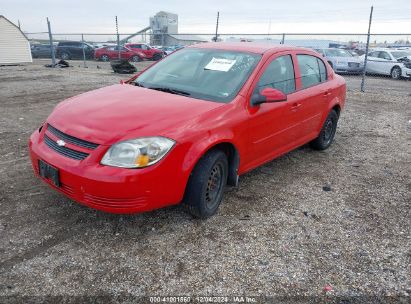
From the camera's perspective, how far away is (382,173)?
4.96 meters

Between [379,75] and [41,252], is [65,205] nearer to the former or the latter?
[41,252]

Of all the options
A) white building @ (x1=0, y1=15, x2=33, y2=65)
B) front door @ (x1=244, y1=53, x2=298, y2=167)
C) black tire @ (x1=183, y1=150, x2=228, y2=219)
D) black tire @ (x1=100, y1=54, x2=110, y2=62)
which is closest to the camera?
black tire @ (x1=183, y1=150, x2=228, y2=219)

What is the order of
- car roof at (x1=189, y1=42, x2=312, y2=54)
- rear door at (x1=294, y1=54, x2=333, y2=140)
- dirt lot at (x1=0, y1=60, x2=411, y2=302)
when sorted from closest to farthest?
dirt lot at (x1=0, y1=60, x2=411, y2=302)
car roof at (x1=189, y1=42, x2=312, y2=54)
rear door at (x1=294, y1=54, x2=333, y2=140)

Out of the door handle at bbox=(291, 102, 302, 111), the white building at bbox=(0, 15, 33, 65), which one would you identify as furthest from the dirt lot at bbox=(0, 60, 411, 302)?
the white building at bbox=(0, 15, 33, 65)

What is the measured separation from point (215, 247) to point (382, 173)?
121 inches

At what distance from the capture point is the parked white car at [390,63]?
17.9m

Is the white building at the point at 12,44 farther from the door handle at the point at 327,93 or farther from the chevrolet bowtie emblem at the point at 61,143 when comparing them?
the chevrolet bowtie emblem at the point at 61,143

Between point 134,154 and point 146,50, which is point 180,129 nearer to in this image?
point 134,154

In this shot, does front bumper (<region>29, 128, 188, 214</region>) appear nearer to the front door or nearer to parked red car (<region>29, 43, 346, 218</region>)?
parked red car (<region>29, 43, 346, 218</region>)

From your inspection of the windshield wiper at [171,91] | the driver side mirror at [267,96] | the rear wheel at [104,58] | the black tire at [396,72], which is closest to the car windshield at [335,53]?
the black tire at [396,72]

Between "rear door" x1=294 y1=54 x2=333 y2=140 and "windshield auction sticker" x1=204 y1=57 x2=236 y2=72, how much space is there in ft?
3.45

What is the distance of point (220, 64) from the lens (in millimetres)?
3967

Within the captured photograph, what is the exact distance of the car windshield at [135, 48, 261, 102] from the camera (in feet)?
12.0

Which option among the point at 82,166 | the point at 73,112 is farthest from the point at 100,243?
the point at 73,112
